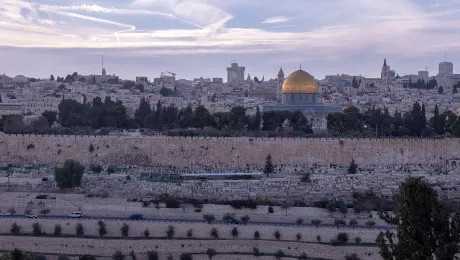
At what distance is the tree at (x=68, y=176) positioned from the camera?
89.5ft

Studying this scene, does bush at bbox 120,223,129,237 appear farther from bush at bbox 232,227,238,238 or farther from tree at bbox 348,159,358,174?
tree at bbox 348,159,358,174

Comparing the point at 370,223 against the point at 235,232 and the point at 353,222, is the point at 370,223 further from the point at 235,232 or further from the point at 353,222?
the point at 235,232

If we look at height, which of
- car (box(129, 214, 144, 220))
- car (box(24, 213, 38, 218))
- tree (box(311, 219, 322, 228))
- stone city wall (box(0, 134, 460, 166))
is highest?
stone city wall (box(0, 134, 460, 166))

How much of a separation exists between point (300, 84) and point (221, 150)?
18.8 metres

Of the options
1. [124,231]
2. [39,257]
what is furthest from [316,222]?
[39,257]

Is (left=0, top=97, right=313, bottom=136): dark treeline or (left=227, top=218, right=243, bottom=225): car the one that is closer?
(left=227, top=218, right=243, bottom=225): car

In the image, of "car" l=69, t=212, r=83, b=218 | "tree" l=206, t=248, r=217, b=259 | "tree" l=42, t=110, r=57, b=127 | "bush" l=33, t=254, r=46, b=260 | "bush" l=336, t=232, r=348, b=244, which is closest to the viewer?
"bush" l=33, t=254, r=46, b=260

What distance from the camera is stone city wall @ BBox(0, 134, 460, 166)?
33.6 m

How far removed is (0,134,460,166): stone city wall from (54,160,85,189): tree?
5.63 meters

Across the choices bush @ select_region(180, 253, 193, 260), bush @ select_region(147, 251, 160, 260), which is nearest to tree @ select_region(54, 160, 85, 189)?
bush @ select_region(147, 251, 160, 260)

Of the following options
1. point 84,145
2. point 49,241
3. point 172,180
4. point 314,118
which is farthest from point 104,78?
point 49,241

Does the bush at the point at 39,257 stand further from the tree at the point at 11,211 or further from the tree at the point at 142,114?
the tree at the point at 142,114

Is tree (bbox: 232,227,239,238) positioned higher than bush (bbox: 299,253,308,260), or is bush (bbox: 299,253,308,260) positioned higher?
tree (bbox: 232,227,239,238)

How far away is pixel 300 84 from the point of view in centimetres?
5166
